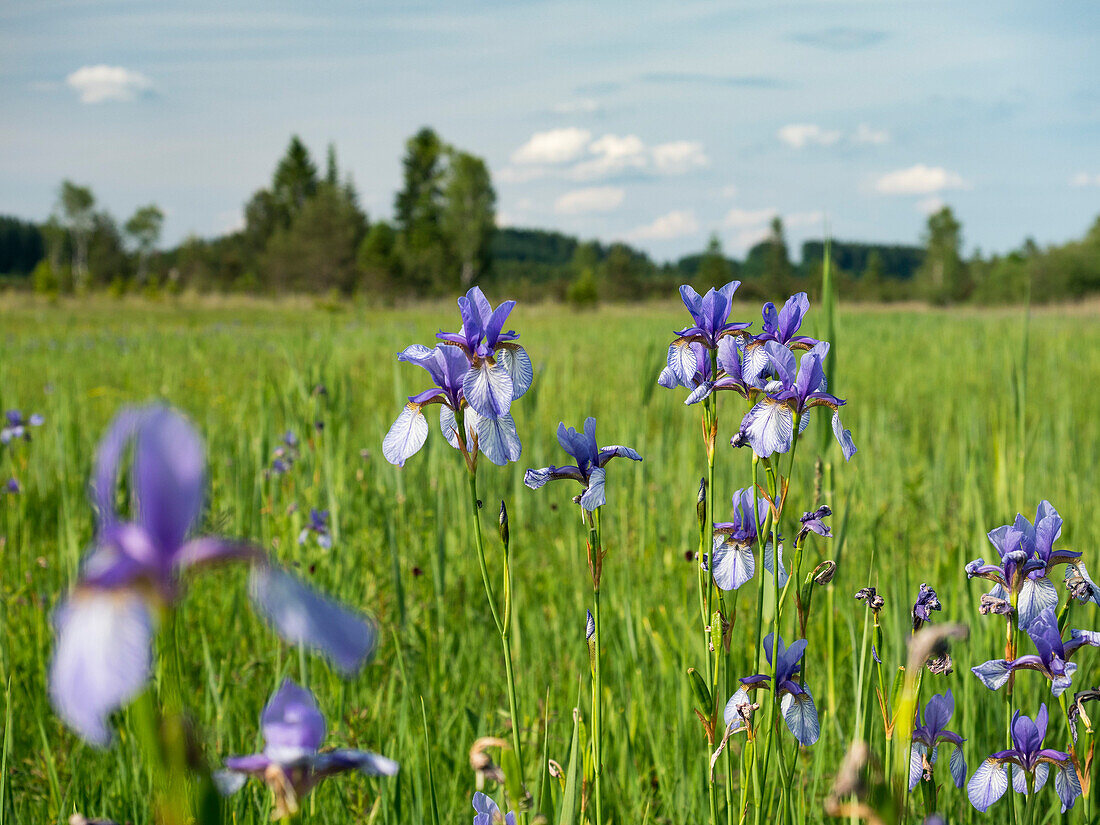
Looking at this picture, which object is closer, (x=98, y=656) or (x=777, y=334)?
(x=98, y=656)

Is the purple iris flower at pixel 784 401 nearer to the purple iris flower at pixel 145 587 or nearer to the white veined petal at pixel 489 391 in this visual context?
the white veined petal at pixel 489 391

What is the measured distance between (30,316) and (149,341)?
10.9 m

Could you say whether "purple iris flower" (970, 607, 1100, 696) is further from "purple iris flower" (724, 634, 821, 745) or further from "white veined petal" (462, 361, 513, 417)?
Answer: "white veined petal" (462, 361, 513, 417)

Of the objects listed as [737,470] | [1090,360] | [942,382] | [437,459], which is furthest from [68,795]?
[1090,360]

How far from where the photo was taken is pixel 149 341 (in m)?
11.5

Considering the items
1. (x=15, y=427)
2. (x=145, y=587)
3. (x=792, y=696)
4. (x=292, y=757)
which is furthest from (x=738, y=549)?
(x=15, y=427)

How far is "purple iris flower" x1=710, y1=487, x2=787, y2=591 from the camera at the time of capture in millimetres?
1153

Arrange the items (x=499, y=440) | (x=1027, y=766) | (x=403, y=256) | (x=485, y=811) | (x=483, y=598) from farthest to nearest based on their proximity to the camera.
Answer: (x=403, y=256)
(x=483, y=598)
(x=1027, y=766)
(x=499, y=440)
(x=485, y=811)

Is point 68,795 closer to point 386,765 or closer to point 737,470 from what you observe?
point 386,765

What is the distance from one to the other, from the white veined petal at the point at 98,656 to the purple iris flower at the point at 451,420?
23.1 inches

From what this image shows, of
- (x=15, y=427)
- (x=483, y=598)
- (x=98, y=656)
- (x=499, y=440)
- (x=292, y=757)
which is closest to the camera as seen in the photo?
(x=98, y=656)

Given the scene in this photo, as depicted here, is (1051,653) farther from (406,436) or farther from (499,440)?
(406,436)

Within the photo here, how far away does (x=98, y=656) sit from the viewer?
0.37 m

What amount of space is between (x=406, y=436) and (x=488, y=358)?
16cm
